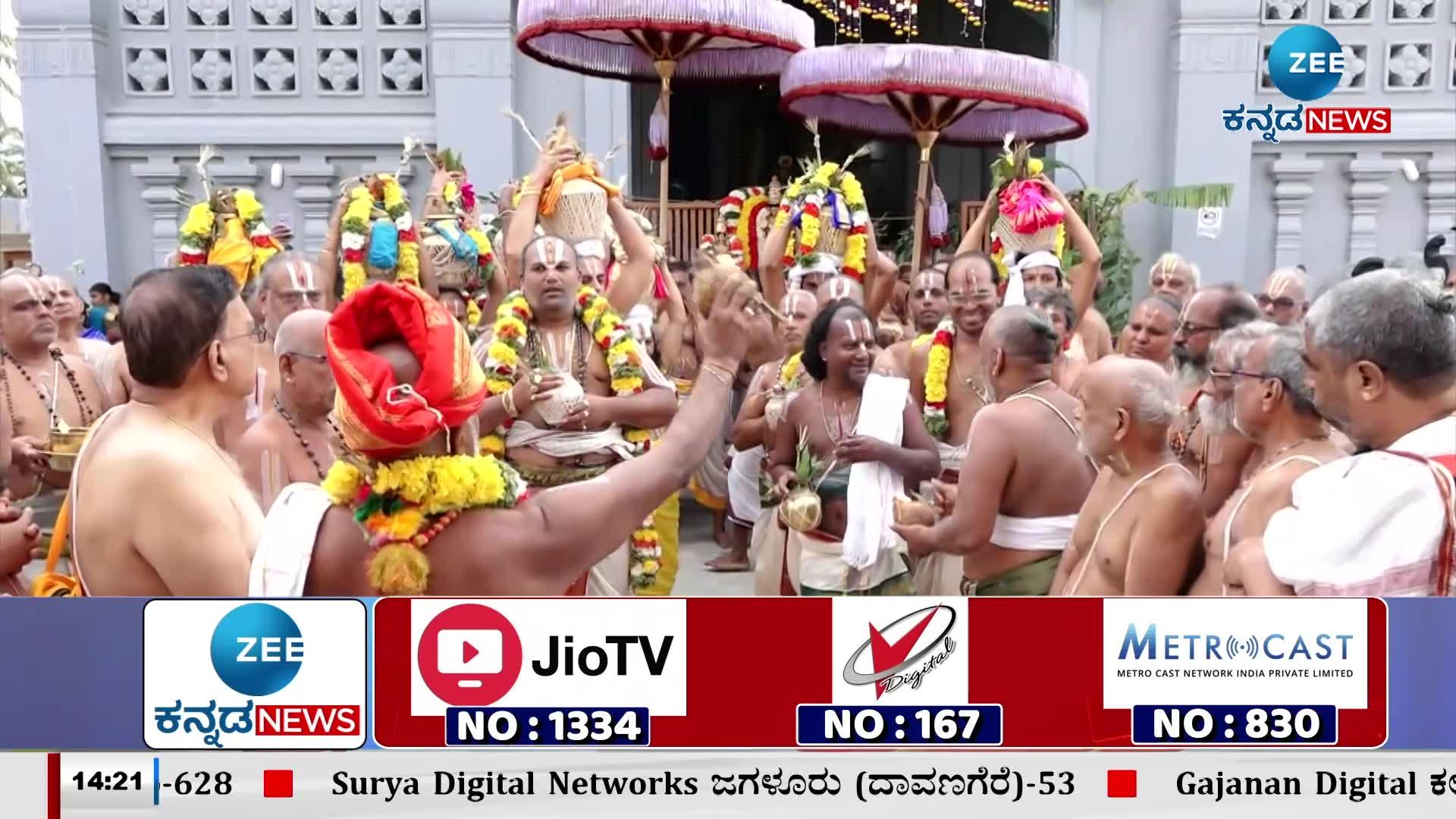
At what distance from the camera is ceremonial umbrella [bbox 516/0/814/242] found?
5.33 m

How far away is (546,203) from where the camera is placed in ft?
15.2

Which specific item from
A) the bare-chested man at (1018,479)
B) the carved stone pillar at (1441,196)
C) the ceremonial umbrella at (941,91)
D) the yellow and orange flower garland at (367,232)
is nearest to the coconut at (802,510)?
the bare-chested man at (1018,479)

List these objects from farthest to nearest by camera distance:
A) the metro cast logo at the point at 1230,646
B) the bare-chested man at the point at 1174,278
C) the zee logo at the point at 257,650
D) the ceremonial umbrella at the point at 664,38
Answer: the ceremonial umbrella at the point at 664,38
the bare-chested man at the point at 1174,278
the metro cast logo at the point at 1230,646
the zee logo at the point at 257,650

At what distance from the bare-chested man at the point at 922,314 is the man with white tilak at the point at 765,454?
1.15 feet

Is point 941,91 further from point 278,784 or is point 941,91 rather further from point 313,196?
point 313,196

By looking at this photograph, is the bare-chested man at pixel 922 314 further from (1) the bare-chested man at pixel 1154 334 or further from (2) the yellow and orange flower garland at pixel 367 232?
(2) the yellow and orange flower garland at pixel 367 232

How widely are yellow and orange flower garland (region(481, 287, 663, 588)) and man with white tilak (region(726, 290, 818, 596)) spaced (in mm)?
469

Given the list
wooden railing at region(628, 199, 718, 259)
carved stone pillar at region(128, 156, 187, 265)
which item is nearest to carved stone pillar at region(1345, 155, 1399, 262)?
wooden railing at region(628, 199, 718, 259)

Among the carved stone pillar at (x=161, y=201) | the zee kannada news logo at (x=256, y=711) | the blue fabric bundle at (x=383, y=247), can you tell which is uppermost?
the carved stone pillar at (x=161, y=201)

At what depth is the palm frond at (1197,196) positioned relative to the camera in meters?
8.95

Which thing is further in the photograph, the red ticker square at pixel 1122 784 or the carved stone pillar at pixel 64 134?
the carved stone pillar at pixel 64 134

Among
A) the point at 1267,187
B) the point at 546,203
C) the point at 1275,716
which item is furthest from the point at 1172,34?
the point at 1275,716

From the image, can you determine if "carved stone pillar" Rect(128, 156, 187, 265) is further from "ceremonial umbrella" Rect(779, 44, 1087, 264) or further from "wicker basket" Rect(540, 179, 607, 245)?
"wicker basket" Rect(540, 179, 607, 245)

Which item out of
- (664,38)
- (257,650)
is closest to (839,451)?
(257,650)
